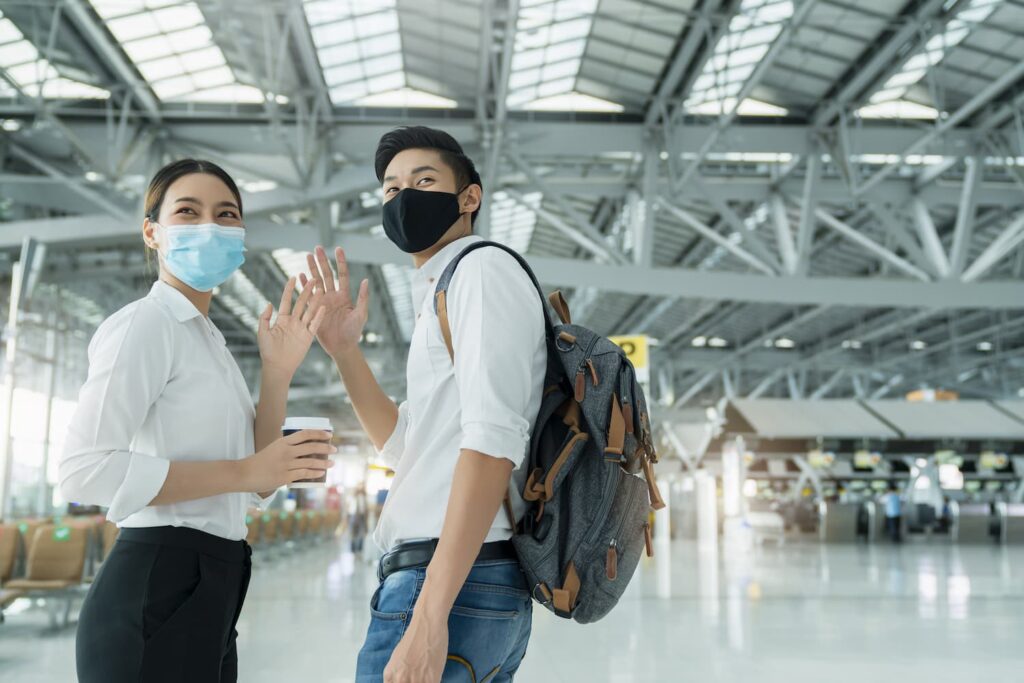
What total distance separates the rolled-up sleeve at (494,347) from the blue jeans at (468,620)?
0.90ft

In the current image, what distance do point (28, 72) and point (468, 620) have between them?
1525cm

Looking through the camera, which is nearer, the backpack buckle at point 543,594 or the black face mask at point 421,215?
the backpack buckle at point 543,594

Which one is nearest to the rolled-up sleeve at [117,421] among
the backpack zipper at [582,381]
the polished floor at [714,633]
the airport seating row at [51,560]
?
the backpack zipper at [582,381]

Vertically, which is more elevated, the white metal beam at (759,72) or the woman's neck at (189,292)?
the white metal beam at (759,72)

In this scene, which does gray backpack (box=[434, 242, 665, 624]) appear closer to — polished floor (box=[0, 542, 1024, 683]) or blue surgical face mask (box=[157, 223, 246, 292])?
blue surgical face mask (box=[157, 223, 246, 292])

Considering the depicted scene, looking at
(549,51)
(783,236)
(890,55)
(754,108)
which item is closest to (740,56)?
(890,55)

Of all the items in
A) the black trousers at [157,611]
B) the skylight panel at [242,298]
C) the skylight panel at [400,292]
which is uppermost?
the skylight panel at [400,292]

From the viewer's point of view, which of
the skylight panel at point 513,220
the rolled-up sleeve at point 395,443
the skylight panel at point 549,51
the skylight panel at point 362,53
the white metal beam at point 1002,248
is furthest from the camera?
the skylight panel at point 513,220

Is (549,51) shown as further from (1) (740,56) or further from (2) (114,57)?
(2) (114,57)

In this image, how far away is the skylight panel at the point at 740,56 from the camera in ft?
40.0

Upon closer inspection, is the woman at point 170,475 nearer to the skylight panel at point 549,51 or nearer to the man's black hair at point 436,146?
the man's black hair at point 436,146

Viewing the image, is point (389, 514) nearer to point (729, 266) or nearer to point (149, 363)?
point (149, 363)

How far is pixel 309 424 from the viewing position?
2084 millimetres

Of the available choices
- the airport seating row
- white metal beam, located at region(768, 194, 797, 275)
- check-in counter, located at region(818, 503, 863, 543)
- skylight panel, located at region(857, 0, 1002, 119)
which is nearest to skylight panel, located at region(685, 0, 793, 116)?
skylight panel, located at region(857, 0, 1002, 119)
